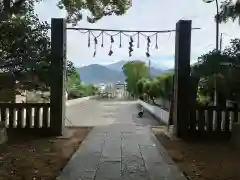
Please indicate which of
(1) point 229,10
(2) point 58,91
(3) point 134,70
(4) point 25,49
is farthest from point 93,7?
(3) point 134,70

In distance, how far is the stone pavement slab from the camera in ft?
19.0

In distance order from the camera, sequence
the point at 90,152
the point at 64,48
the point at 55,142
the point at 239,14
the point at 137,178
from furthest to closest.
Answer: the point at 64,48 < the point at 55,142 < the point at 90,152 < the point at 239,14 < the point at 137,178

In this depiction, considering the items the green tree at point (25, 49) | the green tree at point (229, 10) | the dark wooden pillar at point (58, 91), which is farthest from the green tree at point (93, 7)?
the green tree at point (229, 10)

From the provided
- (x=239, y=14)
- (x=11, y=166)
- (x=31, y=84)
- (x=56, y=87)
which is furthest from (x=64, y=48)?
(x=239, y=14)

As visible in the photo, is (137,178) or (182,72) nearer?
(137,178)

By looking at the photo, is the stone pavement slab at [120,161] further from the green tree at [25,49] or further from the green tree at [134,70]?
the green tree at [134,70]

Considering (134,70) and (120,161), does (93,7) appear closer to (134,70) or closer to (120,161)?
(120,161)

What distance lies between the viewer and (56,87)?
1016cm

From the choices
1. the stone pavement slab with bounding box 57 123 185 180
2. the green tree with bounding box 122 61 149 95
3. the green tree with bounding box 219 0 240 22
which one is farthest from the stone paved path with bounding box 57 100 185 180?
the green tree with bounding box 122 61 149 95

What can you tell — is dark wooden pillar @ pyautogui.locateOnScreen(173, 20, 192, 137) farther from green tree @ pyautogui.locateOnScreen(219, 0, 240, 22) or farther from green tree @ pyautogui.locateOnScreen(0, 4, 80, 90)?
green tree @ pyautogui.locateOnScreen(0, 4, 80, 90)

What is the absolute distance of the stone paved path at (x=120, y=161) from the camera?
578 cm

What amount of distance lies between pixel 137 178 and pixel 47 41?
12.2ft

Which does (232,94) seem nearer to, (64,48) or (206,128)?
(206,128)

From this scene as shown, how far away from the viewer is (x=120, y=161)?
6.86 meters
